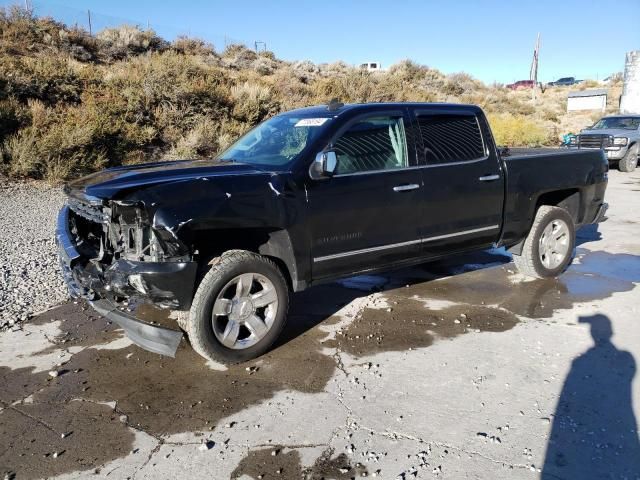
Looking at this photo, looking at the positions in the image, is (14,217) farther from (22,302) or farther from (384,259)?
(384,259)

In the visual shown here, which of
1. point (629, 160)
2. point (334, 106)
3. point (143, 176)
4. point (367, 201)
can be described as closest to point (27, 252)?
point (143, 176)

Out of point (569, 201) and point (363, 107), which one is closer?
point (363, 107)

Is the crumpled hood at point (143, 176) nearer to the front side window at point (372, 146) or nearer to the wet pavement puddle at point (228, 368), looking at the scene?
the front side window at point (372, 146)

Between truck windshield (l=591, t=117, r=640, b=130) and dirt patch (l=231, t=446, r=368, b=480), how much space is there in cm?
1833

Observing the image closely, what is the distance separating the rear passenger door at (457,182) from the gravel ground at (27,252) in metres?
3.82

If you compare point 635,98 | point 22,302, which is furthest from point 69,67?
point 635,98

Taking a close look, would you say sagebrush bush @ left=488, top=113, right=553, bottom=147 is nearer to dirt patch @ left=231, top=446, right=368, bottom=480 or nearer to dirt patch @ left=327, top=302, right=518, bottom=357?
dirt patch @ left=327, top=302, right=518, bottom=357

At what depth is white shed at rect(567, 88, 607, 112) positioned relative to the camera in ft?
121

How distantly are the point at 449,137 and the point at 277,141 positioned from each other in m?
1.71

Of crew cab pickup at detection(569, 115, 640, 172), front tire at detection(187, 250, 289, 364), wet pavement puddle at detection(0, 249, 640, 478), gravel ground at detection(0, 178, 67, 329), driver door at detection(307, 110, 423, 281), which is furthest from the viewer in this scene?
crew cab pickup at detection(569, 115, 640, 172)

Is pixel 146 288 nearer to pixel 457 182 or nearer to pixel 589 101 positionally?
pixel 457 182

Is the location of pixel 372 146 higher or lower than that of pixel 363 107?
lower

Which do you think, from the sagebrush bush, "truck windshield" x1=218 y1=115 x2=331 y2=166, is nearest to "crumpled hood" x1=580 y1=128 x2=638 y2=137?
the sagebrush bush

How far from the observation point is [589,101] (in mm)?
37938
